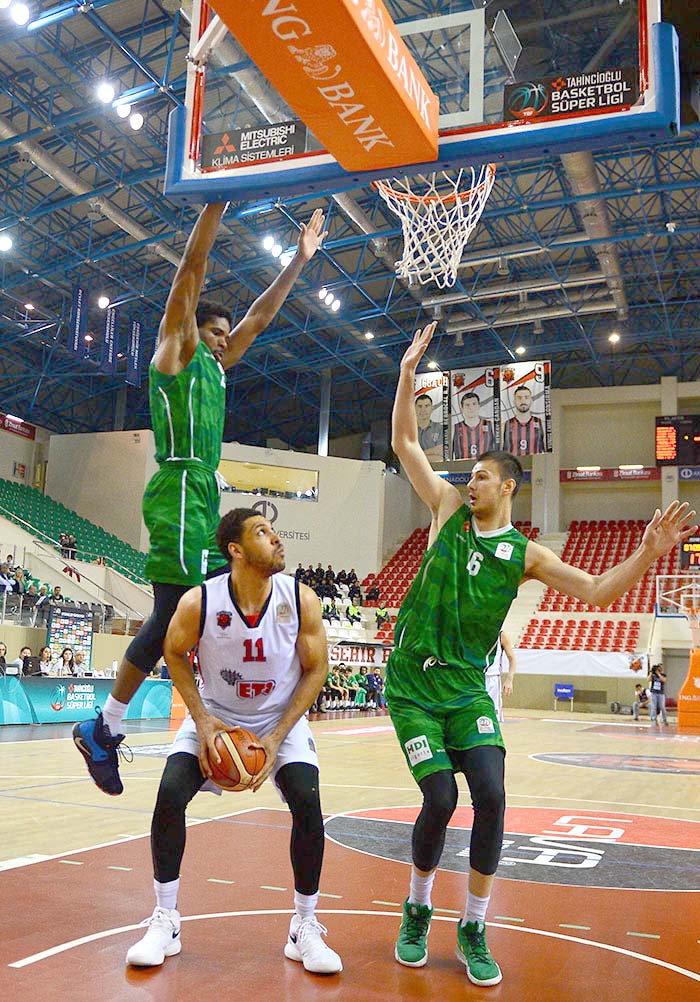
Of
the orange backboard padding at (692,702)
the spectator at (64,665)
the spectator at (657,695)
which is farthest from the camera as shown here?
the spectator at (657,695)

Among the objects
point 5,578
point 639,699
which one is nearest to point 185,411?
point 5,578

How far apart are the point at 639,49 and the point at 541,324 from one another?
26056mm

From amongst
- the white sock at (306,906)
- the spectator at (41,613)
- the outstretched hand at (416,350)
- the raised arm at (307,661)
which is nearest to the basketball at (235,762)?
the raised arm at (307,661)

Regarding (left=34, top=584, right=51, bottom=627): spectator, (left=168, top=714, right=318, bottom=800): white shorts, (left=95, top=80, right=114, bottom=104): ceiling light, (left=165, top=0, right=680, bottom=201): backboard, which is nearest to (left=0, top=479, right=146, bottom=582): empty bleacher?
(left=34, top=584, right=51, bottom=627): spectator

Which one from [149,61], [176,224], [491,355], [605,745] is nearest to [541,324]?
[491,355]

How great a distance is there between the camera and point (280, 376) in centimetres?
3428

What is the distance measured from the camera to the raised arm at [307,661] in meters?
3.55

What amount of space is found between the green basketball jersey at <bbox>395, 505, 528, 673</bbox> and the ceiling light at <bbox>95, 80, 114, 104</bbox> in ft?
50.1

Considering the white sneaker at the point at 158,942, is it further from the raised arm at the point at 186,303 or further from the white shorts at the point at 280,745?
the raised arm at the point at 186,303

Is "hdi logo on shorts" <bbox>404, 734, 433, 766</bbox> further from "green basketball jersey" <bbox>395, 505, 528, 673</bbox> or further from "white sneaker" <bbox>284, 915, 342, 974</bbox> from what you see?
"white sneaker" <bbox>284, 915, 342, 974</bbox>

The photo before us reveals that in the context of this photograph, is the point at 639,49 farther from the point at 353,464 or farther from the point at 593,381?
the point at 593,381

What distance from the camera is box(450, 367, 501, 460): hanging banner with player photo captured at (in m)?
25.5

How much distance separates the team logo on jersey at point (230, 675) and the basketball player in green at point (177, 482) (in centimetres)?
37

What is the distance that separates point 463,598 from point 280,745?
0.94 meters
